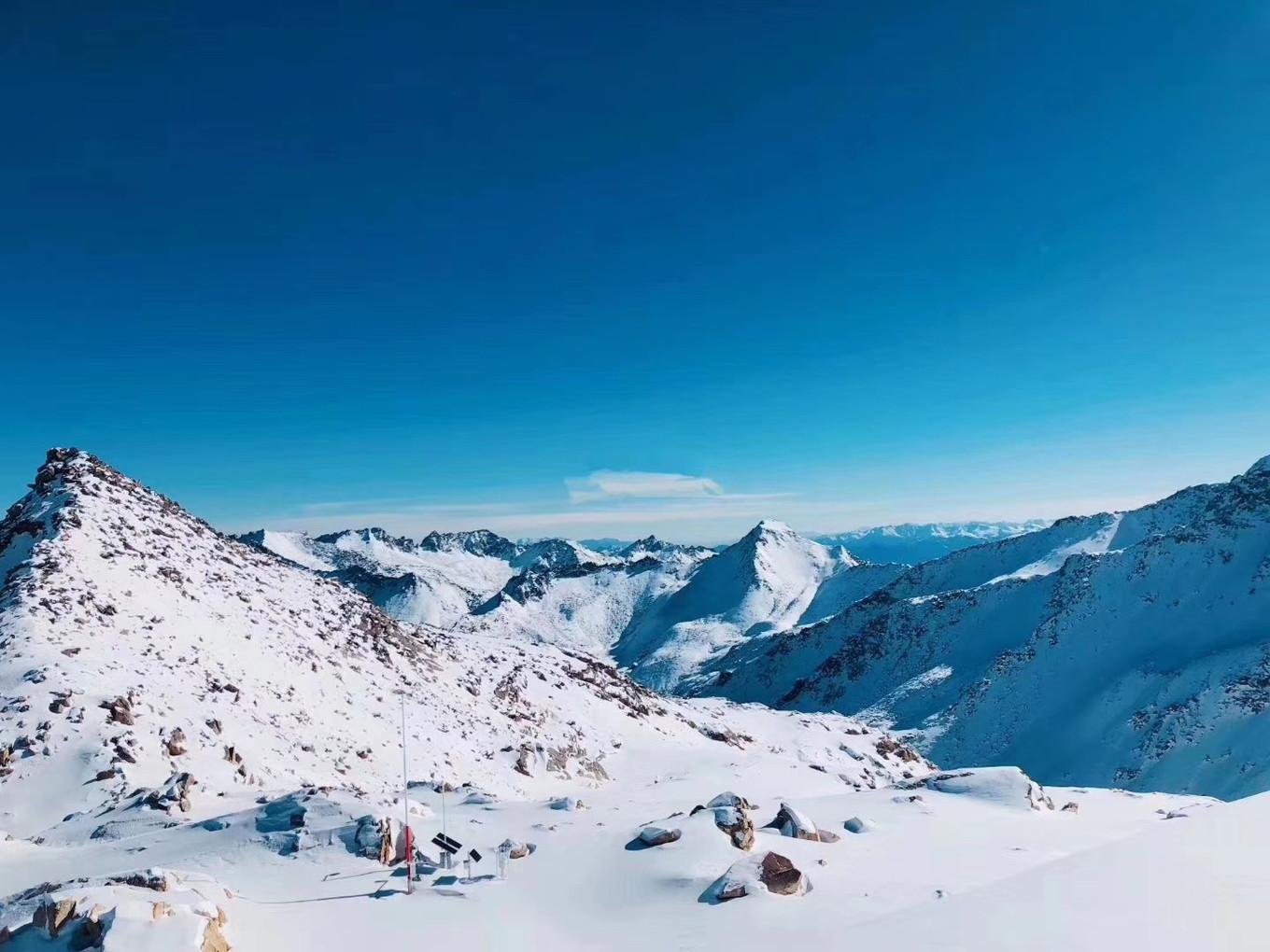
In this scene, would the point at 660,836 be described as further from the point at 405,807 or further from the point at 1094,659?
the point at 1094,659

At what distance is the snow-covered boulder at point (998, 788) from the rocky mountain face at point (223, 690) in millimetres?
19057

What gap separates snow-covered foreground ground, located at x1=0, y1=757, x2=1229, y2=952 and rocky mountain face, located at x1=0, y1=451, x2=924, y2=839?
6203 mm

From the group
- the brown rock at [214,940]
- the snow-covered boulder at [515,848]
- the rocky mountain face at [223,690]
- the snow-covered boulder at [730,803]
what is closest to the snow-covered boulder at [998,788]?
the snow-covered boulder at [730,803]

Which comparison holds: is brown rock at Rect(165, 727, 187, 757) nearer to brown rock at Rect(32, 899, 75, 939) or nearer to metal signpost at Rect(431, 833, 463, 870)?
metal signpost at Rect(431, 833, 463, 870)

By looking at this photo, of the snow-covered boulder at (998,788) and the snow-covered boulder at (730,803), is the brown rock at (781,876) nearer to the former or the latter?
the snow-covered boulder at (730,803)

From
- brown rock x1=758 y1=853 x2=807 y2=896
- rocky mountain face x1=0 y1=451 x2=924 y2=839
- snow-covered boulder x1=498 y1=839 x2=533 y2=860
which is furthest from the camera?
rocky mountain face x1=0 y1=451 x2=924 y2=839

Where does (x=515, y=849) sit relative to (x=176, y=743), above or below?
below

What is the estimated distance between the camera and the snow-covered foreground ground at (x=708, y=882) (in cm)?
955

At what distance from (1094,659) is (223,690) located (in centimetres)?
9730

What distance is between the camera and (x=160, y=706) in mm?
26016

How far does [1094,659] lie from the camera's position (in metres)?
86.6

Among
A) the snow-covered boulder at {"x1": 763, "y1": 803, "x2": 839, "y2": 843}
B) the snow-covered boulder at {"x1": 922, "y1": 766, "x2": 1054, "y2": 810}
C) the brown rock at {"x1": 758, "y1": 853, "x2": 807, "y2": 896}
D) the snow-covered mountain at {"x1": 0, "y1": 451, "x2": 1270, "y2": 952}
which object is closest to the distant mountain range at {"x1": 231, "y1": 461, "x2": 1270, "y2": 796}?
the snow-covered mountain at {"x1": 0, "y1": 451, "x2": 1270, "y2": 952}

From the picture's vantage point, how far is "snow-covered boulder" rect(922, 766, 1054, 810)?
22.7 metres

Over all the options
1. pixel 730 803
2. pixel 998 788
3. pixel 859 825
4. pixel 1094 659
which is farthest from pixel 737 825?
pixel 1094 659
